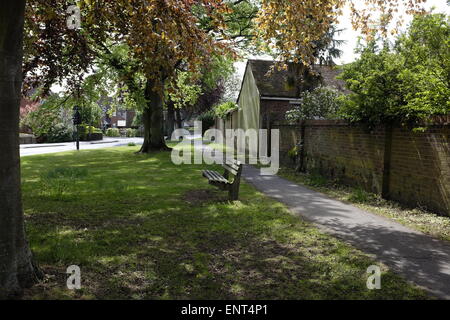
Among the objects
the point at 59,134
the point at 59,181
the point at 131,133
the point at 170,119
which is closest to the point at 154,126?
the point at 59,181

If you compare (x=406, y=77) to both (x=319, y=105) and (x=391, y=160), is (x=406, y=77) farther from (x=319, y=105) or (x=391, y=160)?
(x=319, y=105)

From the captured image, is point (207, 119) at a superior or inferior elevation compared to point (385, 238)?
superior

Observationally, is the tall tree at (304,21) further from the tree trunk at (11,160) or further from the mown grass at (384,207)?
the tree trunk at (11,160)

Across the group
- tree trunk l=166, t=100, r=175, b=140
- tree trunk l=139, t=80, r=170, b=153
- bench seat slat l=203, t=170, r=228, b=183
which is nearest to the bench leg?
bench seat slat l=203, t=170, r=228, b=183

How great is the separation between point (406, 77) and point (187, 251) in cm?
557

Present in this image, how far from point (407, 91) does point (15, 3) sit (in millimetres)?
7127

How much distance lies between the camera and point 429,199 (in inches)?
271

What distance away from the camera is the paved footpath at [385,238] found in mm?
4180

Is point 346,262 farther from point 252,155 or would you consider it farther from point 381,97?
point 252,155

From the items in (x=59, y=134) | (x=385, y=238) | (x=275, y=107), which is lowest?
(x=385, y=238)

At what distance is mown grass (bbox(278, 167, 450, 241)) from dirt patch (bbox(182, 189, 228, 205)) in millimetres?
2856

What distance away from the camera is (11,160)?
3.60m

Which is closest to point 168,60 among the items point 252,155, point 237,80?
point 252,155

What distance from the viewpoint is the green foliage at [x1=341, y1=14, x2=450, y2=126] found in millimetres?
6637
